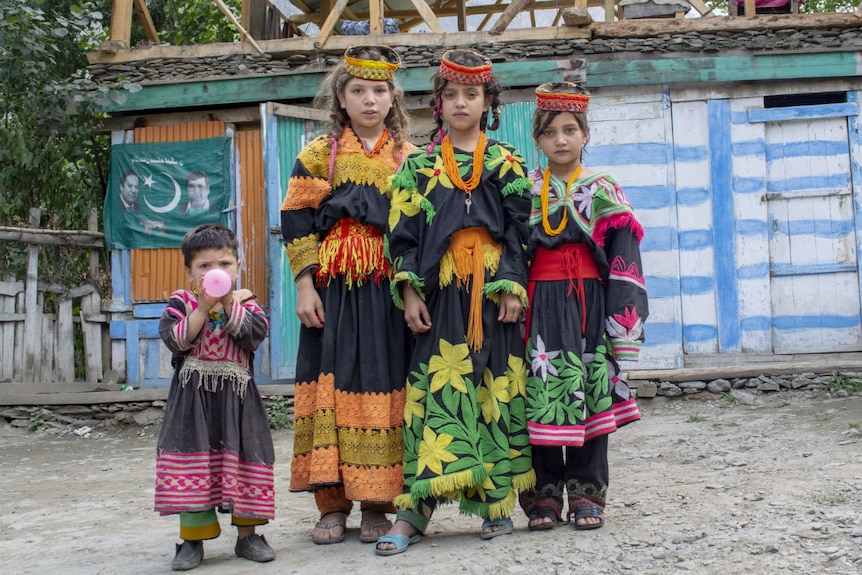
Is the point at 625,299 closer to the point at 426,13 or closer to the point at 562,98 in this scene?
the point at 562,98

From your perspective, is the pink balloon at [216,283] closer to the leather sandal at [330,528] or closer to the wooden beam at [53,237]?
the leather sandal at [330,528]

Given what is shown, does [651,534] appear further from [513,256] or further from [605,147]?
[605,147]

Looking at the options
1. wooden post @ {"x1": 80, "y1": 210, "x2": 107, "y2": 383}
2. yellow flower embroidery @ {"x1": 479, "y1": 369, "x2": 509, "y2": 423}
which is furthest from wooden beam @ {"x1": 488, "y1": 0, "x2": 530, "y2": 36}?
yellow flower embroidery @ {"x1": 479, "y1": 369, "x2": 509, "y2": 423}

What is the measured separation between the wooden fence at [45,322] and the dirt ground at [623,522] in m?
1.61

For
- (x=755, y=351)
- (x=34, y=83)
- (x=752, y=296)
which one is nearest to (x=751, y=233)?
(x=752, y=296)

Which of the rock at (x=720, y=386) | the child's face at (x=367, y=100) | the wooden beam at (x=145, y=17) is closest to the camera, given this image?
the child's face at (x=367, y=100)

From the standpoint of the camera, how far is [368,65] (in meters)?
3.42

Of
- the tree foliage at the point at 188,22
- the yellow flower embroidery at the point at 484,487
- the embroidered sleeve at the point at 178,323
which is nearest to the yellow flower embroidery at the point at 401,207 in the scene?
the embroidered sleeve at the point at 178,323

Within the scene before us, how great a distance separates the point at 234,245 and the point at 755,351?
5.53 metres

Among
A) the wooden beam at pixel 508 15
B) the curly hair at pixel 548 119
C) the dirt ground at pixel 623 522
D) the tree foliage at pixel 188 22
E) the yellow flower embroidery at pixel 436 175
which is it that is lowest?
the dirt ground at pixel 623 522

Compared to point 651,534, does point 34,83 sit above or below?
above

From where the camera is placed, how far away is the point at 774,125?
7605mm

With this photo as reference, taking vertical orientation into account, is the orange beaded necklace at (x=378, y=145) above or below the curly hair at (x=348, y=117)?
below

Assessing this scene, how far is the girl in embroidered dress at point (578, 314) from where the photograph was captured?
322 cm
